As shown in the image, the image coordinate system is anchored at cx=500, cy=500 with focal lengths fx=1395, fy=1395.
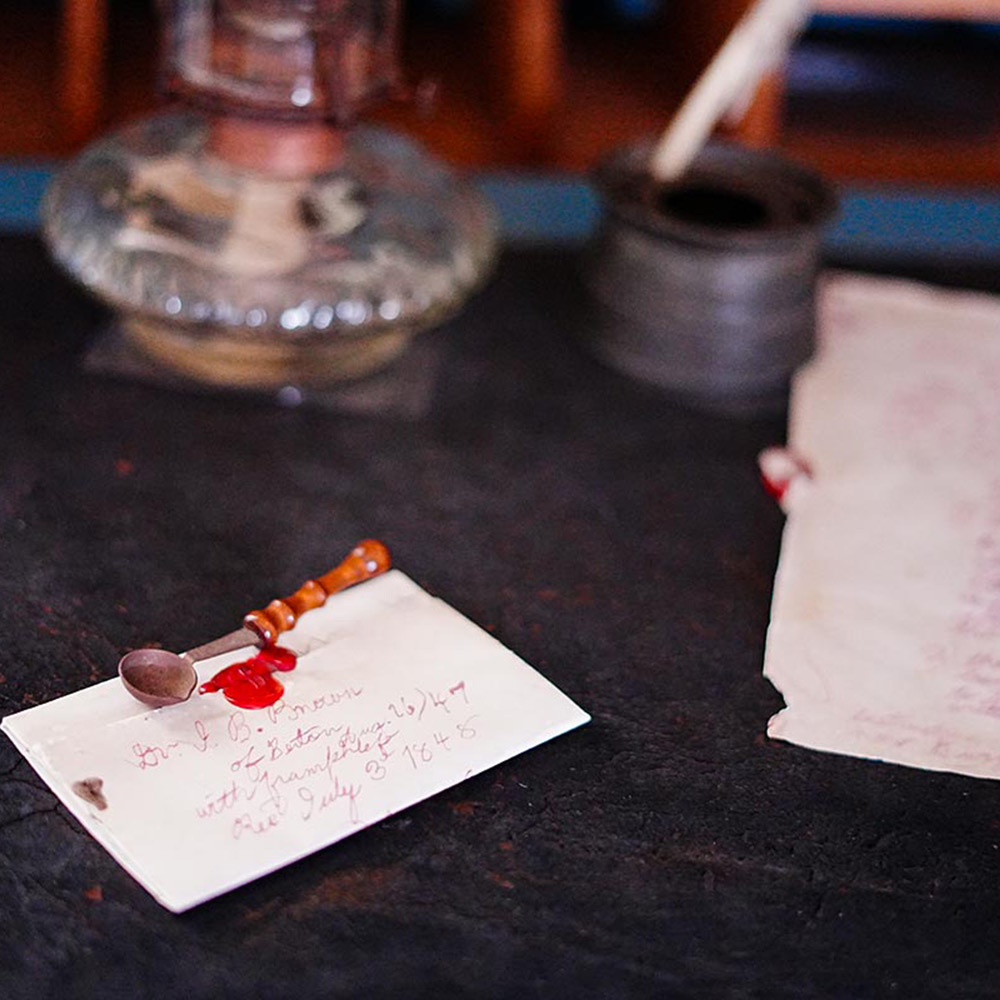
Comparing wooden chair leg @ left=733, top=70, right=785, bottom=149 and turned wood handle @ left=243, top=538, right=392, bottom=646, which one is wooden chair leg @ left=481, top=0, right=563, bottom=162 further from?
turned wood handle @ left=243, top=538, right=392, bottom=646

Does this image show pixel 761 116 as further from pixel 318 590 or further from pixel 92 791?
pixel 92 791

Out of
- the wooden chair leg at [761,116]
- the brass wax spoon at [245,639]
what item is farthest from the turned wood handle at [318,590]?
the wooden chair leg at [761,116]

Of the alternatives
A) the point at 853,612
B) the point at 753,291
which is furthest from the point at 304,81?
the point at 853,612

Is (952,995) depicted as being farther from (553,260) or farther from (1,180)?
(1,180)

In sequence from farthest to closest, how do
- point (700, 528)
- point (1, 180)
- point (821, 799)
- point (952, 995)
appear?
point (1, 180), point (700, 528), point (821, 799), point (952, 995)

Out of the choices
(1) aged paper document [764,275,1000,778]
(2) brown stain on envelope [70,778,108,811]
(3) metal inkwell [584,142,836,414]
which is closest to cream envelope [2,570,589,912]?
(2) brown stain on envelope [70,778,108,811]
